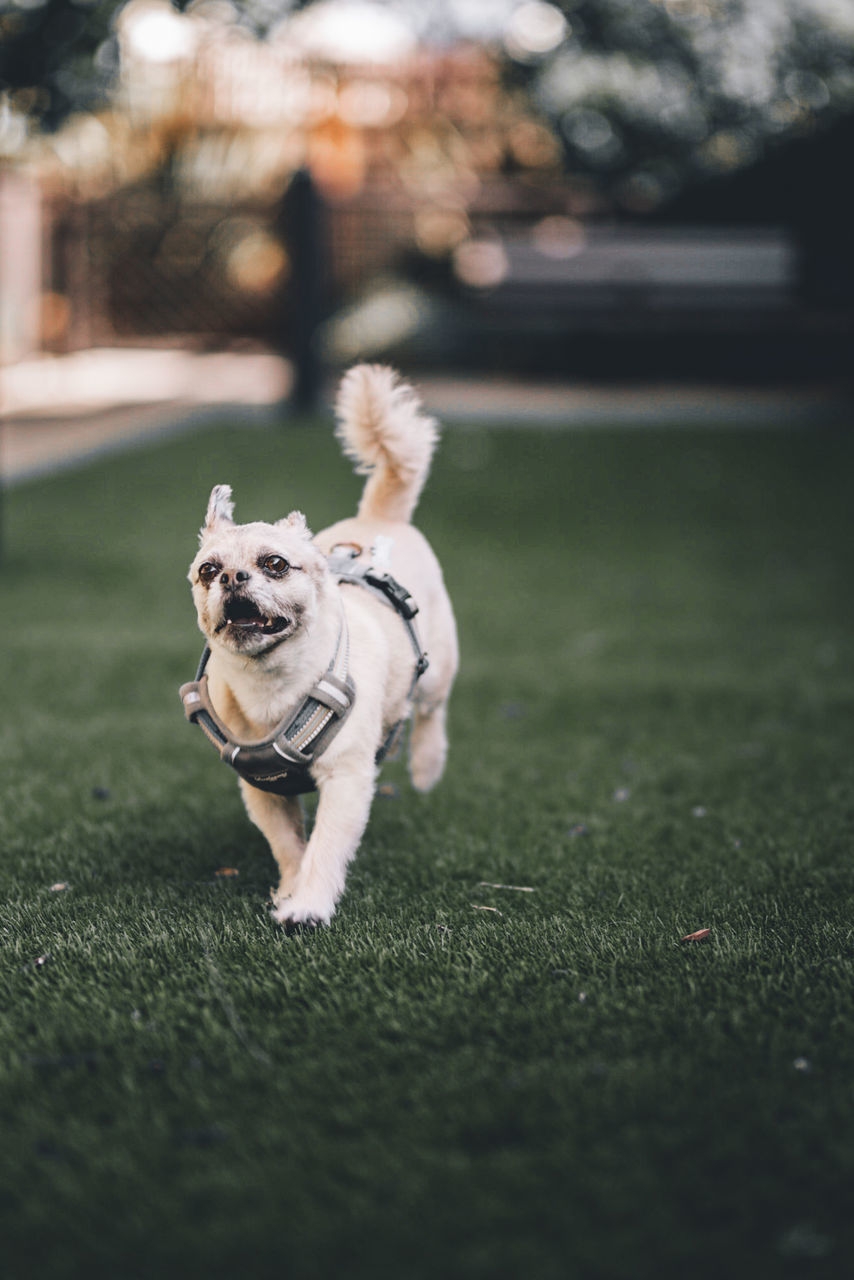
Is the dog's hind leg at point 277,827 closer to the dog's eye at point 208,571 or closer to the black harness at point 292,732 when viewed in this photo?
the black harness at point 292,732

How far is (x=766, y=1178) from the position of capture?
1751mm

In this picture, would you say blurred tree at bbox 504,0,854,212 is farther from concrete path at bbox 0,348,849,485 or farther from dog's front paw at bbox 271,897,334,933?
dog's front paw at bbox 271,897,334,933

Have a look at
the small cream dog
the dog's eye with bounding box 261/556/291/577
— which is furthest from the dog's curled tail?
the dog's eye with bounding box 261/556/291/577

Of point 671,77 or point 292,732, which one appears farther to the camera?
point 671,77

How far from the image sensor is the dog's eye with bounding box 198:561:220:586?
2467mm

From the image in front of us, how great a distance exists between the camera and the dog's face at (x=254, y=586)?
2410 mm

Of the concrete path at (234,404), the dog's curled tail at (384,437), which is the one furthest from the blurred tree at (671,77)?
the dog's curled tail at (384,437)

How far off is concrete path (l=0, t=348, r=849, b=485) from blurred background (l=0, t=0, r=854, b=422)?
21 cm

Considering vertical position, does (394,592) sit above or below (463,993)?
above

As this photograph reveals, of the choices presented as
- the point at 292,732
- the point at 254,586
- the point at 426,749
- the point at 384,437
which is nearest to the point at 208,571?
the point at 254,586

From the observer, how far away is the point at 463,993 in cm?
236

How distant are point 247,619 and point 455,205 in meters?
12.5

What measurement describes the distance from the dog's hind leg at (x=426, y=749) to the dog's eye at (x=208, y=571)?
1126 mm

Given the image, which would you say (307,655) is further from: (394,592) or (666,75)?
(666,75)
